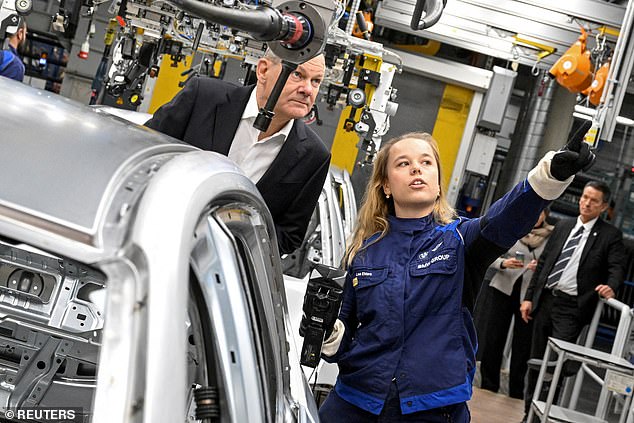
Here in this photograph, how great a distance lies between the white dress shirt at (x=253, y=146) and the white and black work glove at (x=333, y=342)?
0.74m

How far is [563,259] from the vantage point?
28.3 ft

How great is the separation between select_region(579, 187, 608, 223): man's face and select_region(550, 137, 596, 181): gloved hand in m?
6.05

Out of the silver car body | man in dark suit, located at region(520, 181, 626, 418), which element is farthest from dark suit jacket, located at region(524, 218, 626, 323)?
the silver car body

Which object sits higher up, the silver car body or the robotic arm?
the robotic arm

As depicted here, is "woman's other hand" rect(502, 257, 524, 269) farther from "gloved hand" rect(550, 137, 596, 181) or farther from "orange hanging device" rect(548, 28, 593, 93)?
"gloved hand" rect(550, 137, 596, 181)

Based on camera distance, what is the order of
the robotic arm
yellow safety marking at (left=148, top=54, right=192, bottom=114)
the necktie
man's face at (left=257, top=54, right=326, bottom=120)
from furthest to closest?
1. yellow safety marking at (left=148, top=54, right=192, bottom=114)
2. the necktie
3. the robotic arm
4. man's face at (left=257, top=54, right=326, bottom=120)

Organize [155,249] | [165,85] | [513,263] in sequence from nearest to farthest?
[155,249], [513,263], [165,85]

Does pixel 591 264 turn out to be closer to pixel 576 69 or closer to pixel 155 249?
pixel 576 69

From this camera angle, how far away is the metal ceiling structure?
1086cm

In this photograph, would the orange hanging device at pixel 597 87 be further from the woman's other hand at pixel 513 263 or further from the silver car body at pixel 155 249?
the silver car body at pixel 155 249

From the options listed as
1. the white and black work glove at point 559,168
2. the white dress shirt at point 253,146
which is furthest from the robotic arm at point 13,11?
the white and black work glove at point 559,168

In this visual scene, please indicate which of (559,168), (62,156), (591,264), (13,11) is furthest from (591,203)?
(62,156)

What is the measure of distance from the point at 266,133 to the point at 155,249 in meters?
2.12

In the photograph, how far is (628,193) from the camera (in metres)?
14.7
